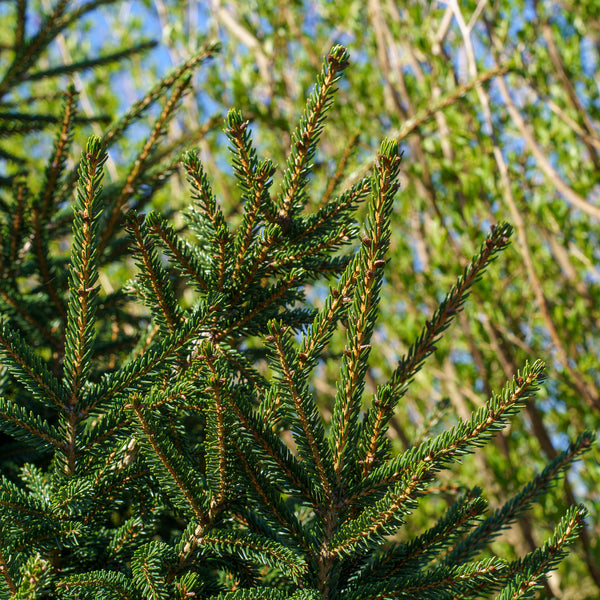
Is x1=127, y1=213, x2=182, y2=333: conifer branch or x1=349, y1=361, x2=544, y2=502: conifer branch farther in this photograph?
x1=127, y1=213, x2=182, y2=333: conifer branch

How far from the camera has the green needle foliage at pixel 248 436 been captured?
3.08 ft

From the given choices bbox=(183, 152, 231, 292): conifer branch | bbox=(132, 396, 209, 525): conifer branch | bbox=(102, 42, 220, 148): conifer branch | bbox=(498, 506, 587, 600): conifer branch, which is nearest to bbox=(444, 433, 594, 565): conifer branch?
bbox=(498, 506, 587, 600): conifer branch

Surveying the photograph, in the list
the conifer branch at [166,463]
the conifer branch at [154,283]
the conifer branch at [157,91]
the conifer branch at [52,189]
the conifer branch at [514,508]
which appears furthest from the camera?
the conifer branch at [157,91]

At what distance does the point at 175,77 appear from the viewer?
1746 mm

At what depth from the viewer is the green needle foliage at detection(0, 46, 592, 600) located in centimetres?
94

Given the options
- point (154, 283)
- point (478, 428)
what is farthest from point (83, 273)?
point (478, 428)

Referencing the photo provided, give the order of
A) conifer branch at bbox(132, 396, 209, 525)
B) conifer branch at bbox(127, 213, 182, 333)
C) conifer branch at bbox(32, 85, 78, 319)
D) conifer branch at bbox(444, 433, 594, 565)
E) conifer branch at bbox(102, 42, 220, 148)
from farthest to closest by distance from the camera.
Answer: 1. conifer branch at bbox(102, 42, 220, 148)
2. conifer branch at bbox(32, 85, 78, 319)
3. conifer branch at bbox(444, 433, 594, 565)
4. conifer branch at bbox(127, 213, 182, 333)
5. conifer branch at bbox(132, 396, 209, 525)

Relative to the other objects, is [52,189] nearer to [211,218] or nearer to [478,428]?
[211,218]

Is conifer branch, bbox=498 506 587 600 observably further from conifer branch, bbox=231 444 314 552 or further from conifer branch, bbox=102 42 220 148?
conifer branch, bbox=102 42 220 148

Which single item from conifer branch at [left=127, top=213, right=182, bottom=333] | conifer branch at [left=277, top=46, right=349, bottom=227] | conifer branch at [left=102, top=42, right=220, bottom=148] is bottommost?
conifer branch at [left=127, top=213, right=182, bottom=333]

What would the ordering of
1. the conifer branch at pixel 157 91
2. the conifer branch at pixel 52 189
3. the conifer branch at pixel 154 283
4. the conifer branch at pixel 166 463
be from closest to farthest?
the conifer branch at pixel 166 463
the conifer branch at pixel 154 283
the conifer branch at pixel 52 189
the conifer branch at pixel 157 91

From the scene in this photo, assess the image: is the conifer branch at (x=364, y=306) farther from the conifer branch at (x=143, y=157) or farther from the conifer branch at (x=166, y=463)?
the conifer branch at (x=143, y=157)

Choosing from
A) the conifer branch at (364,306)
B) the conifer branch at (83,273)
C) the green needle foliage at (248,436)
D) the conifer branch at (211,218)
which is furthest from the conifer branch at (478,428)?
the conifer branch at (83,273)

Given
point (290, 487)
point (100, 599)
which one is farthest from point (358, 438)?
point (100, 599)
